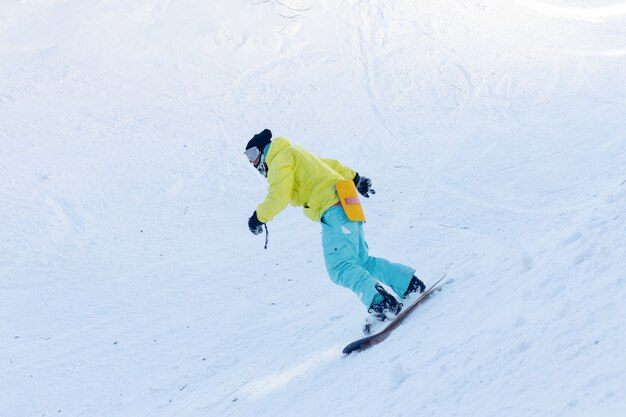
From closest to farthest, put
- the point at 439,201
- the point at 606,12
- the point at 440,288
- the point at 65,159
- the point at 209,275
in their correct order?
the point at 440,288 < the point at 209,275 < the point at 439,201 < the point at 65,159 < the point at 606,12

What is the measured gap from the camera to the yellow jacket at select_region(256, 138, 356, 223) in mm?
4723

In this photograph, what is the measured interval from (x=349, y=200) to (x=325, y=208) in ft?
0.64

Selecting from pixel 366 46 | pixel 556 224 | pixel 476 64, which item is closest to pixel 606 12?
pixel 476 64

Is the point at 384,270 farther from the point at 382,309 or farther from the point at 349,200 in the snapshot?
the point at 349,200

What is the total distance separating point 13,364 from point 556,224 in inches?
216

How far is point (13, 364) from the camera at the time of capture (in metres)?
6.34

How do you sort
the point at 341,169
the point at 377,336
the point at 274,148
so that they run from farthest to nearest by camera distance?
the point at 341,169 < the point at 274,148 < the point at 377,336

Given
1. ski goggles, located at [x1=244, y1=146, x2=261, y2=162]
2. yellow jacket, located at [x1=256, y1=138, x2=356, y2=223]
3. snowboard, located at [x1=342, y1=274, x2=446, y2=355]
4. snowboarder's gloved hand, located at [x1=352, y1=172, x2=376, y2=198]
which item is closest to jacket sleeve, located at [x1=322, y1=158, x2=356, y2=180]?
snowboarder's gloved hand, located at [x1=352, y1=172, x2=376, y2=198]

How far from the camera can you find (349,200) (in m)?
4.84

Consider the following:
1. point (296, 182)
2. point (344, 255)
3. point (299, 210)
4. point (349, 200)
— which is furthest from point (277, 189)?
point (299, 210)

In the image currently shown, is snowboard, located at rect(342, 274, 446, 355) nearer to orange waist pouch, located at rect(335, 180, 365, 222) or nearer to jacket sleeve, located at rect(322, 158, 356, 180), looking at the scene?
orange waist pouch, located at rect(335, 180, 365, 222)

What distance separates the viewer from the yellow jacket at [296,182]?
4723 millimetres

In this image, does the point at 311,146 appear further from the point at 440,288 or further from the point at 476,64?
the point at 440,288

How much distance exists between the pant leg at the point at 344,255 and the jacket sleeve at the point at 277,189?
0.37m
